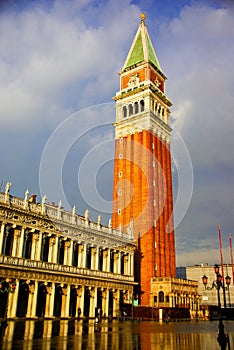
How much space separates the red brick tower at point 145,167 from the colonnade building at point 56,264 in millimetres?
7000

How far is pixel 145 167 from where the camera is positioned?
6262 cm

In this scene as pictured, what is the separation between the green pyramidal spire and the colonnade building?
127 ft

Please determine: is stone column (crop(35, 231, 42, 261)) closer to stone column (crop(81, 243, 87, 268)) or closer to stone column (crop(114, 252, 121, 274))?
stone column (crop(81, 243, 87, 268))

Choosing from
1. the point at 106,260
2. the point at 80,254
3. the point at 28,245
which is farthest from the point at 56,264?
the point at 106,260

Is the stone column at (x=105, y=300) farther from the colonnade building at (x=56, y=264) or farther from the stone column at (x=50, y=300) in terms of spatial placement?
the stone column at (x=50, y=300)

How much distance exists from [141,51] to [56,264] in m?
51.2

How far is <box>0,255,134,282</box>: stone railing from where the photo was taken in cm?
3469

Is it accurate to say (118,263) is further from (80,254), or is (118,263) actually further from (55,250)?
(55,250)

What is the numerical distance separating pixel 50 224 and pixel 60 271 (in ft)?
17.7

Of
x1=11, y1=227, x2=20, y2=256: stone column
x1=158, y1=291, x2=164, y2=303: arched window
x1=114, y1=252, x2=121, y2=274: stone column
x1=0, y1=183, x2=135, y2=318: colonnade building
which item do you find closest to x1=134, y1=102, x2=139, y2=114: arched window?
x1=0, y1=183, x2=135, y2=318: colonnade building

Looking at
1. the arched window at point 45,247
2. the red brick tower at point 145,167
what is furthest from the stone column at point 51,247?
the red brick tower at point 145,167

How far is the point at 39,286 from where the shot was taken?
37.5 meters

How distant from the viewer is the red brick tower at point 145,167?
193 feet

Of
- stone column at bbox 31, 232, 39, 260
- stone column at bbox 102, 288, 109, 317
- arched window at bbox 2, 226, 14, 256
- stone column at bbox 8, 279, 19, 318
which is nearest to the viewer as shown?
stone column at bbox 8, 279, 19, 318
